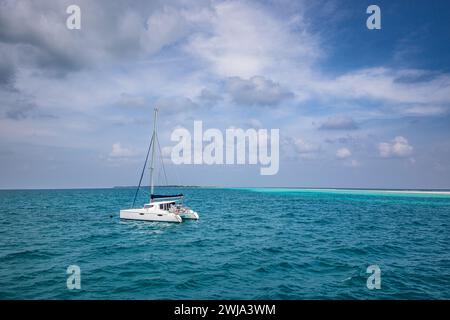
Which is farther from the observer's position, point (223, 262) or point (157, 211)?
point (157, 211)

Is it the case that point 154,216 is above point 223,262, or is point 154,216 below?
above

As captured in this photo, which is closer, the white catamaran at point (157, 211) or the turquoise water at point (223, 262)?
the turquoise water at point (223, 262)

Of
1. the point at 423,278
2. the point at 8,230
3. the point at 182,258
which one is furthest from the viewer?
the point at 8,230

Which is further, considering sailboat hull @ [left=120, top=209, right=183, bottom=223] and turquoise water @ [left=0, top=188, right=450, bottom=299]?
sailboat hull @ [left=120, top=209, right=183, bottom=223]

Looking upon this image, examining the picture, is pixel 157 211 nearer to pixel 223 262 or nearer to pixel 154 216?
pixel 154 216

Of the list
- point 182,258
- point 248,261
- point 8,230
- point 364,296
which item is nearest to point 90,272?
point 182,258

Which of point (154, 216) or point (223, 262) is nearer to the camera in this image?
point (223, 262)

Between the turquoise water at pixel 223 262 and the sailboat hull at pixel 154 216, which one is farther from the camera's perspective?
the sailboat hull at pixel 154 216

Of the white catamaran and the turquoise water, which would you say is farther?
the white catamaran

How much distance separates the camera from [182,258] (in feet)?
68.0

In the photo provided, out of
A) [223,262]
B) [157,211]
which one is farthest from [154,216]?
[223,262]
